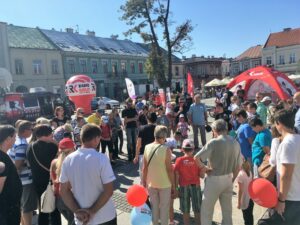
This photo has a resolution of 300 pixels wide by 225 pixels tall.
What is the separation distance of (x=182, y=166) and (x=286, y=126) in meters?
1.91

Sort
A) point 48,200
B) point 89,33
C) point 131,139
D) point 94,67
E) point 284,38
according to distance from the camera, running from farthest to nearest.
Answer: point 284,38 < point 89,33 < point 94,67 < point 131,139 < point 48,200

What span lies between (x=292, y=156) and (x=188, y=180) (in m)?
1.94

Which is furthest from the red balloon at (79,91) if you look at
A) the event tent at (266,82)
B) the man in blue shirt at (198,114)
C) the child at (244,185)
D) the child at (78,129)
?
the child at (244,185)

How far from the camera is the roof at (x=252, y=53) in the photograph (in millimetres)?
62062

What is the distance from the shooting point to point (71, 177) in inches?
123

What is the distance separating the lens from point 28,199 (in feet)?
15.4

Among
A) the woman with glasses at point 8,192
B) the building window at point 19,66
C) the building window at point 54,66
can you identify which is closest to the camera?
the woman with glasses at point 8,192

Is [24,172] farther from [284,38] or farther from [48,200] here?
[284,38]

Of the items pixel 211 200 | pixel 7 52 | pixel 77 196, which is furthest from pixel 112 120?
pixel 7 52

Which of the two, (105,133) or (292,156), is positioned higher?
(292,156)

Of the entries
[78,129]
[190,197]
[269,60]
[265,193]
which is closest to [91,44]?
[269,60]

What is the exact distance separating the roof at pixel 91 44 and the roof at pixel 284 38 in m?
23.5

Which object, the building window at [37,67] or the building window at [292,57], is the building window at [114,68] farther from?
the building window at [292,57]

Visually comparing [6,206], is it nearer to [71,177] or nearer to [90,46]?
[71,177]
